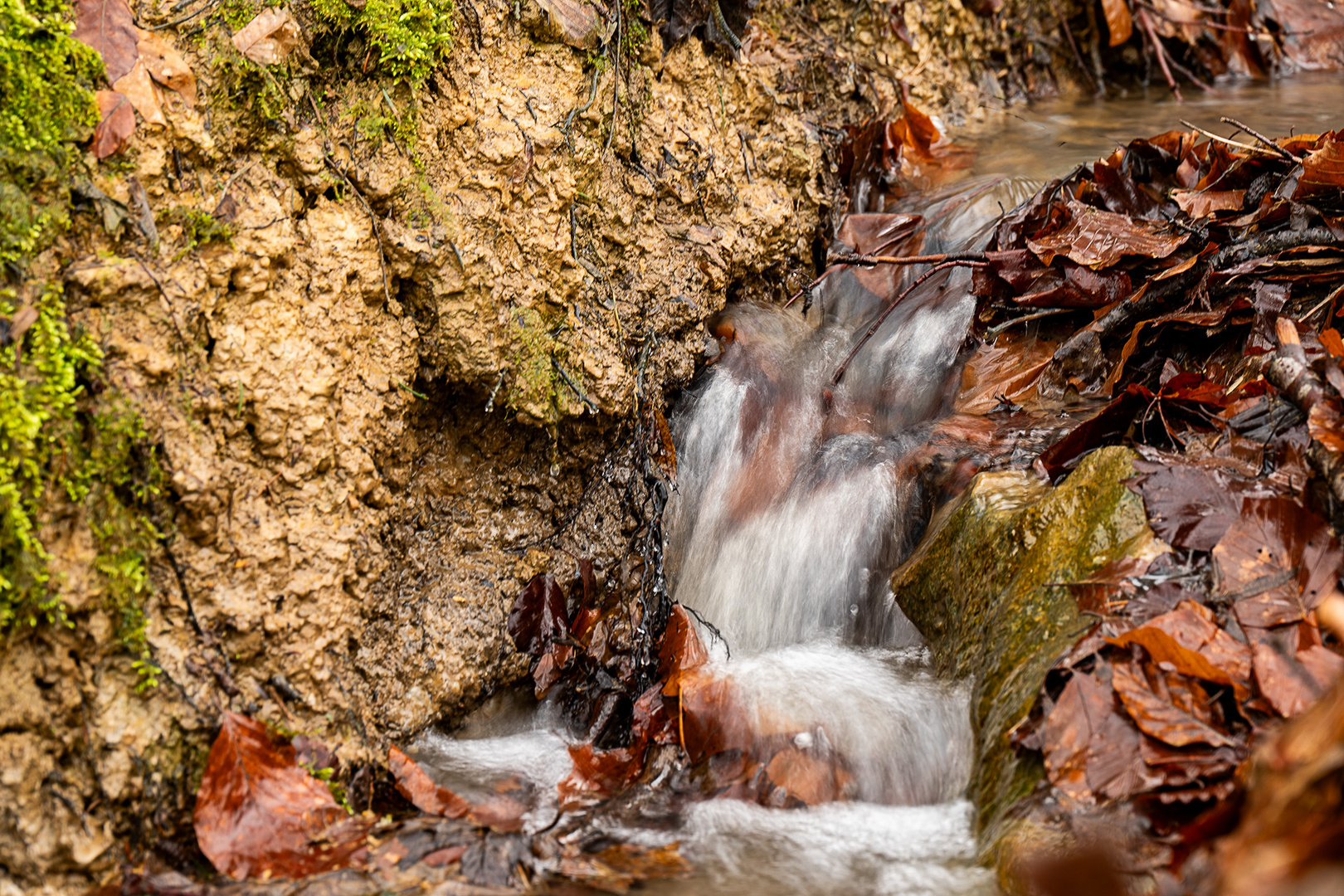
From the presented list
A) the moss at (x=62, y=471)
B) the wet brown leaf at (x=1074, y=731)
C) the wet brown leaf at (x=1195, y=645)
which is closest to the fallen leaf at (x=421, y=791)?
the moss at (x=62, y=471)

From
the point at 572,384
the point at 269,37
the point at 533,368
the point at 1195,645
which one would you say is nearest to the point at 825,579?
the point at 572,384

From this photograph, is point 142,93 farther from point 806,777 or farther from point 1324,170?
point 1324,170

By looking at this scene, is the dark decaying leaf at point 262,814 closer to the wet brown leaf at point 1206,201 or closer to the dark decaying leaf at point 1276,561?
the dark decaying leaf at point 1276,561

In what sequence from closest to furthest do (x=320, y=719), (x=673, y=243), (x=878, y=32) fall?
(x=320, y=719), (x=673, y=243), (x=878, y=32)

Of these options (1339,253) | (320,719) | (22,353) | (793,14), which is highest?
(793,14)

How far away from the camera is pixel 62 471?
1.85 meters

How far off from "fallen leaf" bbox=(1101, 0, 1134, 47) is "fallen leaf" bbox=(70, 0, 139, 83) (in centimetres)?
553

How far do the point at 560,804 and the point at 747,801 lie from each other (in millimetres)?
457

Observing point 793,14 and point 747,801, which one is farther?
point 793,14

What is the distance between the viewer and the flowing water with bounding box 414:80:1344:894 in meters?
2.04

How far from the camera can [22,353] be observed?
1.82 meters

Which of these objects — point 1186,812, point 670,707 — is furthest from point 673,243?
point 1186,812

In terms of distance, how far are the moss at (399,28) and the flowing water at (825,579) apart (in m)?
1.42

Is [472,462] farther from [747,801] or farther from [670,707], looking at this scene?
[747,801]
